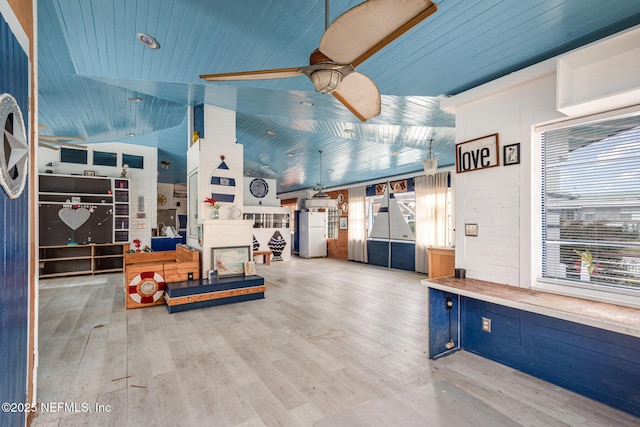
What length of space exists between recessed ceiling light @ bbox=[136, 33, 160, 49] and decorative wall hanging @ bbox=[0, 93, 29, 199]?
130 cm

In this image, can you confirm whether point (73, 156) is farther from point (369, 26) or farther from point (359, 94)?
point (369, 26)

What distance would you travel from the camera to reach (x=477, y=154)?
3.11 metres

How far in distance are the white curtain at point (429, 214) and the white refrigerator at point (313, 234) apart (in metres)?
4.29

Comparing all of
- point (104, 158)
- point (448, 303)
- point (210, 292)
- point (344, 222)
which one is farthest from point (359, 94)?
point (344, 222)

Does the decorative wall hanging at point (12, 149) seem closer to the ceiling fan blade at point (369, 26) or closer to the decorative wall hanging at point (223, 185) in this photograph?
the ceiling fan blade at point (369, 26)

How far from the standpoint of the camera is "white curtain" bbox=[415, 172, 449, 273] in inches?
302

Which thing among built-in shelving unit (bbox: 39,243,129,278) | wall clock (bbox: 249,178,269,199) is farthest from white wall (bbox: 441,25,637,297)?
wall clock (bbox: 249,178,269,199)

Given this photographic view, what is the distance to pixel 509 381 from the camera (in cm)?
254

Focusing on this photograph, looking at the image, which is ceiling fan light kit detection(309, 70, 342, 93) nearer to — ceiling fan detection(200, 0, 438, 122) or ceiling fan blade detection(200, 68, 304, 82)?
ceiling fan detection(200, 0, 438, 122)

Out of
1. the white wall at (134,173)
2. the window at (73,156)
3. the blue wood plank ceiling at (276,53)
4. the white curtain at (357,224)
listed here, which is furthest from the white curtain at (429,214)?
the window at (73,156)

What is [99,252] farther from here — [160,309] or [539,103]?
[539,103]

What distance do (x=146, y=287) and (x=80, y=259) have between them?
4.15 meters

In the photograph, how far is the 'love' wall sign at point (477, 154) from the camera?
297 centimetres

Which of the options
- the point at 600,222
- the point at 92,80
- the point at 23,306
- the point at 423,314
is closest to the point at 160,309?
the point at 23,306
